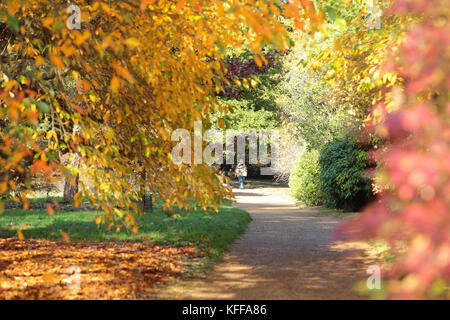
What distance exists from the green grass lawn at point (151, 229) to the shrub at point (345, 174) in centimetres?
334

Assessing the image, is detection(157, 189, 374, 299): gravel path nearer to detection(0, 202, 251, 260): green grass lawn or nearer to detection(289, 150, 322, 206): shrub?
detection(0, 202, 251, 260): green grass lawn

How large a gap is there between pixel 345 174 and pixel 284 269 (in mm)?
7802

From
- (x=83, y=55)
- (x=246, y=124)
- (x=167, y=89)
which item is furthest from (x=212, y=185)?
(x=246, y=124)

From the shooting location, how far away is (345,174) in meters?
14.7

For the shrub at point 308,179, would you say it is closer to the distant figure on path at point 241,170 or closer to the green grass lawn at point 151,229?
the green grass lawn at point 151,229

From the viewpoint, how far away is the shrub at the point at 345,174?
14.4m

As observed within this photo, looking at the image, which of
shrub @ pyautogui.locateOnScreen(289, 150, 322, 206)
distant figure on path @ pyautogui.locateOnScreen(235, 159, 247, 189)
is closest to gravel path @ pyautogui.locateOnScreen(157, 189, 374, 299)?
shrub @ pyautogui.locateOnScreen(289, 150, 322, 206)

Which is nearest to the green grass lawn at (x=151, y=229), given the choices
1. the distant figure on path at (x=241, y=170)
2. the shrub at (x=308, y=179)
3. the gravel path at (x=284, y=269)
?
the gravel path at (x=284, y=269)

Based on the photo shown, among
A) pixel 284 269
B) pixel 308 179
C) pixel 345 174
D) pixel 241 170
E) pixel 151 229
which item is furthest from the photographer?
pixel 241 170

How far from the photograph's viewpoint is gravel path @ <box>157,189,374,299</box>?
6.09 m

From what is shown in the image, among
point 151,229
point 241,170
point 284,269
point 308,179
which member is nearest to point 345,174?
point 308,179

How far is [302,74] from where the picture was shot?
20953mm

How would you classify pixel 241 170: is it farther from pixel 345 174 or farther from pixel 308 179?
pixel 345 174
